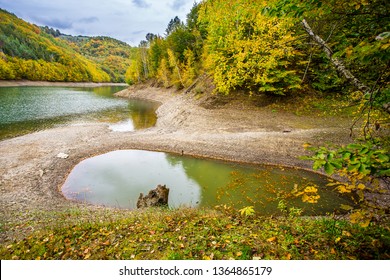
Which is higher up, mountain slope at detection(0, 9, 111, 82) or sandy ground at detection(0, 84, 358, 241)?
mountain slope at detection(0, 9, 111, 82)

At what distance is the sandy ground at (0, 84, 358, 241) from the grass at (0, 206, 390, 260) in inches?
105

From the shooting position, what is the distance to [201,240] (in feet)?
18.2

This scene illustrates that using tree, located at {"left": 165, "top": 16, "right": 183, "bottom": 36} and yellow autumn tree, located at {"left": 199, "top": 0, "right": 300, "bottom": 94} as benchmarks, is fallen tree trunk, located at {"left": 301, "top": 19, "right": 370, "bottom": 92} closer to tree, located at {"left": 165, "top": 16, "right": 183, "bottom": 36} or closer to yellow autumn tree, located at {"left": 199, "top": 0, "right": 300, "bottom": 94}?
yellow autumn tree, located at {"left": 199, "top": 0, "right": 300, "bottom": 94}

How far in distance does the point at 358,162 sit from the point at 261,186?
1015cm

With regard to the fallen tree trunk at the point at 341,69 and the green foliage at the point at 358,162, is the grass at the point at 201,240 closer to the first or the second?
the green foliage at the point at 358,162

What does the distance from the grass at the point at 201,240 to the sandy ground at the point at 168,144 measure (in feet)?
8.77

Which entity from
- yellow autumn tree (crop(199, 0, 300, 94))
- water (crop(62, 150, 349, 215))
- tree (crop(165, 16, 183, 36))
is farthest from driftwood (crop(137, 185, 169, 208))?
tree (crop(165, 16, 183, 36))

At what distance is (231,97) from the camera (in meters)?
27.8

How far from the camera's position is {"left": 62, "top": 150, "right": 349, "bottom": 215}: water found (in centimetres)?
1084

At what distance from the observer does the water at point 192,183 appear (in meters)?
10.8

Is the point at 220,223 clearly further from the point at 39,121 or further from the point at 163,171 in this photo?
the point at 39,121

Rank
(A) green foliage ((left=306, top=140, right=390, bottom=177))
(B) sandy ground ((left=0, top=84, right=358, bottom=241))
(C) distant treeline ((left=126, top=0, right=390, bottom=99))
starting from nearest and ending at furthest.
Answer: (A) green foliage ((left=306, top=140, right=390, bottom=177)) → (C) distant treeline ((left=126, top=0, right=390, bottom=99)) → (B) sandy ground ((left=0, top=84, right=358, bottom=241))

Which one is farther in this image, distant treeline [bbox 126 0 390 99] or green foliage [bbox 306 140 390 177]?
distant treeline [bbox 126 0 390 99]

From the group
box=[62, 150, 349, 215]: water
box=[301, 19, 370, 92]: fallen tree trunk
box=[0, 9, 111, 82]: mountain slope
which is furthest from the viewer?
box=[0, 9, 111, 82]: mountain slope
